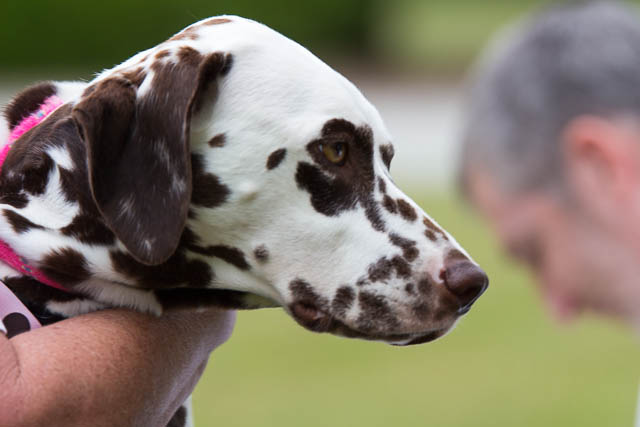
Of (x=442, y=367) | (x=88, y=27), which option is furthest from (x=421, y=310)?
(x=88, y=27)

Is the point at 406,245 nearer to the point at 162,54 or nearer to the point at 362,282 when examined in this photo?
the point at 362,282

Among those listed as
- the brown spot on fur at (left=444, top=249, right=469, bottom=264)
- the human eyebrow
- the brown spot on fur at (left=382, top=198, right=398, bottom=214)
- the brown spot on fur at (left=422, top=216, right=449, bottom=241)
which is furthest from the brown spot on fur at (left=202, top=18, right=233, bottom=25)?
the human eyebrow

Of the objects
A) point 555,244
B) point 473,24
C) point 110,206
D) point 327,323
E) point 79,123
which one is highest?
point 79,123

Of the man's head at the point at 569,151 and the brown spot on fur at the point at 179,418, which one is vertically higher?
the man's head at the point at 569,151

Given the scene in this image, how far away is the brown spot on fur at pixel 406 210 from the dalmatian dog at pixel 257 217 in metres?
0.03

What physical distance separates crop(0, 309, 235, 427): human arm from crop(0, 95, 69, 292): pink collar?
17cm

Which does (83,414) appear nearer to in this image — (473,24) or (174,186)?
(174,186)

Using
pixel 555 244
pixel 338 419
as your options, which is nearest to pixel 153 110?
pixel 555 244

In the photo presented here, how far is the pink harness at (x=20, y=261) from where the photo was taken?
2.62 metres

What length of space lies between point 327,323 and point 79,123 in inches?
Answer: 32.7

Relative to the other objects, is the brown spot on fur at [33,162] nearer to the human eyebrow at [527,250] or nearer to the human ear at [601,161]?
the human ear at [601,161]

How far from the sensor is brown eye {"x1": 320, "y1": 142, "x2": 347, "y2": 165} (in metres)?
2.76

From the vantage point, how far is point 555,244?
16.0 feet

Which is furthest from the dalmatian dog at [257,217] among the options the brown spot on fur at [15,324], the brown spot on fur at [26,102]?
the brown spot on fur at [26,102]
